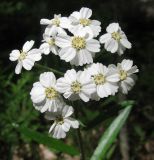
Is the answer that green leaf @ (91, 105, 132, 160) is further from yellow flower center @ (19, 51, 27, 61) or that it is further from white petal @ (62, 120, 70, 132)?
yellow flower center @ (19, 51, 27, 61)

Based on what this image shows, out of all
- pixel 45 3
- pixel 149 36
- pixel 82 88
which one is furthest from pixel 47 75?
pixel 45 3

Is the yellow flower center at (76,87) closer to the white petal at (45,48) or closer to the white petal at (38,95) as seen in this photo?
the white petal at (38,95)

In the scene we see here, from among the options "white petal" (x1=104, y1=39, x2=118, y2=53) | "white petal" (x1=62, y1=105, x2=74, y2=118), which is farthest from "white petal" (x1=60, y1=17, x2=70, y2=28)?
"white petal" (x1=62, y1=105, x2=74, y2=118)

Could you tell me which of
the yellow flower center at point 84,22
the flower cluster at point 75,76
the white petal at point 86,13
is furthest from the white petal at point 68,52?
the white petal at point 86,13

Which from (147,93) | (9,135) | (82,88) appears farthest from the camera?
(147,93)

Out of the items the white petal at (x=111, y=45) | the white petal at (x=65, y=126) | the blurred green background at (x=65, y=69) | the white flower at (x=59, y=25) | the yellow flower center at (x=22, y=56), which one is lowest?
the blurred green background at (x=65, y=69)

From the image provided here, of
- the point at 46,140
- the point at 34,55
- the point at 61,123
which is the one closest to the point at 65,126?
the point at 61,123

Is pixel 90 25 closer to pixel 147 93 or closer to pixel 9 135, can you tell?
pixel 9 135

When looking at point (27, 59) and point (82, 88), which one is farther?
point (27, 59)

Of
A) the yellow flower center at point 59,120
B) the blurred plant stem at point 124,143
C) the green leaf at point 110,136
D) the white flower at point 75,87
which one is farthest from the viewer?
the blurred plant stem at point 124,143
